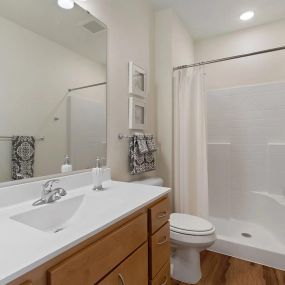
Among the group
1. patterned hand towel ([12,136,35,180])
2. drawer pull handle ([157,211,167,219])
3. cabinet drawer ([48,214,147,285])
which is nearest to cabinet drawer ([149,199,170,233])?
drawer pull handle ([157,211,167,219])

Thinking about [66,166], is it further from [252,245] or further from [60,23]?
[252,245]

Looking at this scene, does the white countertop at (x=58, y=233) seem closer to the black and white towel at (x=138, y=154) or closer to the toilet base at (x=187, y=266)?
the black and white towel at (x=138, y=154)

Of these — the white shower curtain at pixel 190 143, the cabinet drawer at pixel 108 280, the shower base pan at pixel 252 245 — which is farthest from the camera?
the white shower curtain at pixel 190 143

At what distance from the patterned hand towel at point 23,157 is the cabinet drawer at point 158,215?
66 cm

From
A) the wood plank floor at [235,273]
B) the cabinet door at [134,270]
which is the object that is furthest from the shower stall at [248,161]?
the cabinet door at [134,270]

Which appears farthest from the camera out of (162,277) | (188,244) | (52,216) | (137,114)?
(137,114)

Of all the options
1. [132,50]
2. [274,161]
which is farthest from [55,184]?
[274,161]

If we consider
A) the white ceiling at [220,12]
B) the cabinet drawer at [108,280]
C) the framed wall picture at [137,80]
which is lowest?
the cabinet drawer at [108,280]

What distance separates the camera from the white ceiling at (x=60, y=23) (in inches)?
39.9

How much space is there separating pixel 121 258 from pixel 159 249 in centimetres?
38

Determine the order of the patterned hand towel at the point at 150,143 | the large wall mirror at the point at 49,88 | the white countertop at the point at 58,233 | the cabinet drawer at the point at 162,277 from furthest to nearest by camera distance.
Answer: the patterned hand towel at the point at 150,143 < the cabinet drawer at the point at 162,277 < the large wall mirror at the point at 49,88 < the white countertop at the point at 58,233

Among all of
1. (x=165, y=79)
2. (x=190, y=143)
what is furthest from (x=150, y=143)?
(x=165, y=79)

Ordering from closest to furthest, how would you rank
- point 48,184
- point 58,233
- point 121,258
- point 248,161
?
point 58,233 → point 121,258 → point 48,184 → point 248,161

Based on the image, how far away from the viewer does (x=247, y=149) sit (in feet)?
8.20
